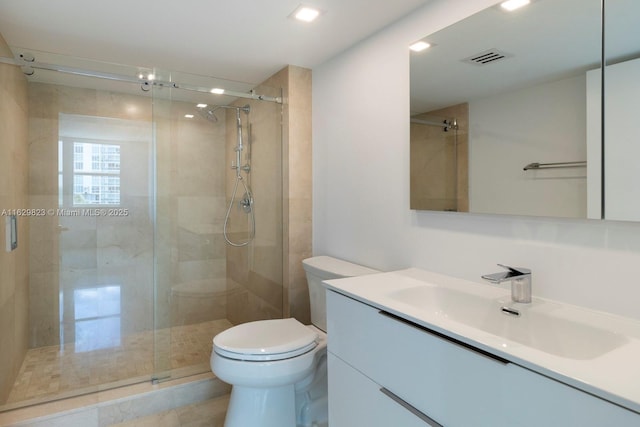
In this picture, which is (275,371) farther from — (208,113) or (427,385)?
(208,113)

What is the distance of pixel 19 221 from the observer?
230cm

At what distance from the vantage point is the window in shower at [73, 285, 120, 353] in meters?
2.72

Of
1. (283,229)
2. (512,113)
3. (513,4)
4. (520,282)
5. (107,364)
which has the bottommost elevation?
(107,364)

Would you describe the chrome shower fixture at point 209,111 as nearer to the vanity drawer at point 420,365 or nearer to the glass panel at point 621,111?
the vanity drawer at point 420,365

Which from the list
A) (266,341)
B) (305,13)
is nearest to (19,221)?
(266,341)

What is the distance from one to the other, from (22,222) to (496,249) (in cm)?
268

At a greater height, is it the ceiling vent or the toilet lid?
the ceiling vent

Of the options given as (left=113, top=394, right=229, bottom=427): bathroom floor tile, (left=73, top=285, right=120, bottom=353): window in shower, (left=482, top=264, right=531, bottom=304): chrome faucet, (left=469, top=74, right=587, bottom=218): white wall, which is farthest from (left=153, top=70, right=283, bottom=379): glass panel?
(left=482, top=264, right=531, bottom=304): chrome faucet

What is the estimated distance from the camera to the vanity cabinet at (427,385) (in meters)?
0.82

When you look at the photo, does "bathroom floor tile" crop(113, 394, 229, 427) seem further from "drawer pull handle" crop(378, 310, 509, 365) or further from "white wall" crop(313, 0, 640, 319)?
"drawer pull handle" crop(378, 310, 509, 365)

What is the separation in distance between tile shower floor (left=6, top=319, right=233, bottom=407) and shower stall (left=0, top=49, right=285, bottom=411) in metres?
0.01

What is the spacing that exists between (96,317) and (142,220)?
77 centimetres

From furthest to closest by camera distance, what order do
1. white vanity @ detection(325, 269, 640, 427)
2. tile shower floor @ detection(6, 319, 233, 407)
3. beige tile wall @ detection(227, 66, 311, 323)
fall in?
beige tile wall @ detection(227, 66, 311, 323) → tile shower floor @ detection(6, 319, 233, 407) → white vanity @ detection(325, 269, 640, 427)

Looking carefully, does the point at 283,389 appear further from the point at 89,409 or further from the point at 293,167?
the point at 293,167
